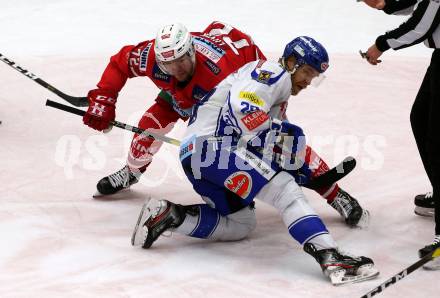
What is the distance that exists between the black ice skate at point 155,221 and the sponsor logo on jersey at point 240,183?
0.77ft

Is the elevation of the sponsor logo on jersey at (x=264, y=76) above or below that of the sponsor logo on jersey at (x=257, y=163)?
above

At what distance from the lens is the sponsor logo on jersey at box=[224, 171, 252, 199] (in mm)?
3033

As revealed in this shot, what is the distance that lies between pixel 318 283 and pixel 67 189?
148 cm

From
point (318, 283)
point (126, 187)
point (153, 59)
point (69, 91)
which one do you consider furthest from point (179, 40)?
point (69, 91)

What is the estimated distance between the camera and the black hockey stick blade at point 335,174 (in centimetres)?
332

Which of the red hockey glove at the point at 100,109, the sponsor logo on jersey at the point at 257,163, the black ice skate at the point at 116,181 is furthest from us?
the black ice skate at the point at 116,181

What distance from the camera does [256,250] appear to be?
3.19m

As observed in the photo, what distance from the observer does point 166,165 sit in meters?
4.21

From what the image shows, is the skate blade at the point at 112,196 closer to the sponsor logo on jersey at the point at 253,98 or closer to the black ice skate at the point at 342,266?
the sponsor logo on jersey at the point at 253,98

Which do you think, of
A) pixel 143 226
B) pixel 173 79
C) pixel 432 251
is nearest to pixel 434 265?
pixel 432 251

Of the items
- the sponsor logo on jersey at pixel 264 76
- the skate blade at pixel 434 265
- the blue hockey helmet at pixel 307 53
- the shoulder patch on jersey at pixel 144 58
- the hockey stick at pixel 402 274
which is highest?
the blue hockey helmet at pixel 307 53

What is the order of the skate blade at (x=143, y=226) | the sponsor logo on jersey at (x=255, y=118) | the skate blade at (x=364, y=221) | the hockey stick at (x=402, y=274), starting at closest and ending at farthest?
the hockey stick at (x=402, y=274)
the sponsor logo on jersey at (x=255, y=118)
the skate blade at (x=143, y=226)
the skate blade at (x=364, y=221)

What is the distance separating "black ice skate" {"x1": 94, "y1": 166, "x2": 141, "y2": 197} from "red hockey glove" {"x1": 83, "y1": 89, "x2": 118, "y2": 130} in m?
0.30

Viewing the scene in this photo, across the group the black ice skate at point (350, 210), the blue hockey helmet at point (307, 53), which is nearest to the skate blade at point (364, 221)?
the black ice skate at point (350, 210)
